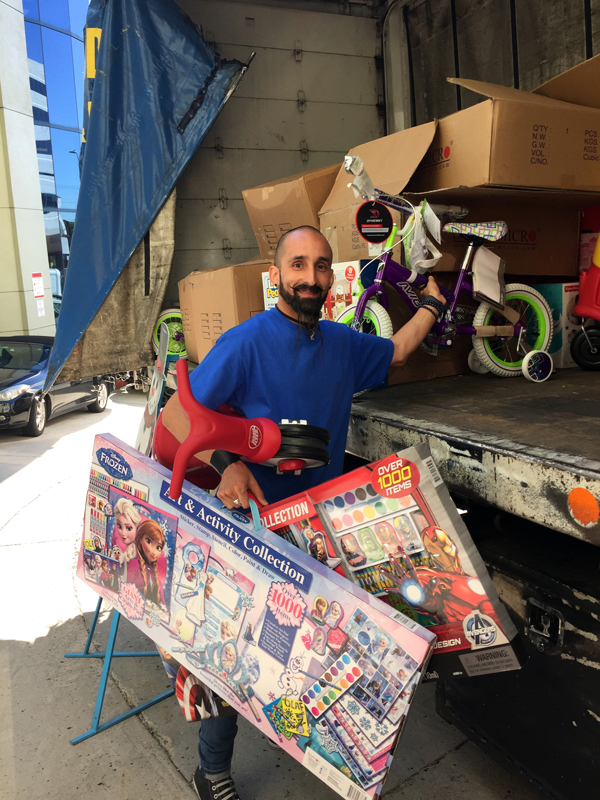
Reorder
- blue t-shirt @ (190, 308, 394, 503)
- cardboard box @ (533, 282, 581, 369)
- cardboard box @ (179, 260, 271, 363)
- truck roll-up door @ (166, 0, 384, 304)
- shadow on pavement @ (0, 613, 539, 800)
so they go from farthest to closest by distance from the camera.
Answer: truck roll-up door @ (166, 0, 384, 304)
cardboard box @ (179, 260, 271, 363)
cardboard box @ (533, 282, 581, 369)
shadow on pavement @ (0, 613, 539, 800)
blue t-shirt @ (190, 308, 394, 503)

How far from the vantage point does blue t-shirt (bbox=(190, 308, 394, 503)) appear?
5.60 feet

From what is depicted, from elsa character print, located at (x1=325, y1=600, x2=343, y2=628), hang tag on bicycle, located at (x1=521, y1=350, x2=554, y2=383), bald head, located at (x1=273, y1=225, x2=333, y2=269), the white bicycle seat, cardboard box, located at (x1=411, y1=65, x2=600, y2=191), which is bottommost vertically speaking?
elsa character print, located at (x1=325, y1=600, x2=343, y2=628)

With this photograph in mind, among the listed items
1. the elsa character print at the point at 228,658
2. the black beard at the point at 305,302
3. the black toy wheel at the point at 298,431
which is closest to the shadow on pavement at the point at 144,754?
the elsa character print at the point at 228,658

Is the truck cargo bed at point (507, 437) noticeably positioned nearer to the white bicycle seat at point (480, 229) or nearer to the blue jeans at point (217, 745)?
the white bicycle seat at point (480, 229)

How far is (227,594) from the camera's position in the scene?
1.46 metres

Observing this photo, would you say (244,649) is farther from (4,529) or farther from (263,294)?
(4,529)

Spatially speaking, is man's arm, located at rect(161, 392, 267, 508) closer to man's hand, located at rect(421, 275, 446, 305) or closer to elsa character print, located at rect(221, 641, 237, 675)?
elsa character print, located at rect(221, 641, 237, 675)

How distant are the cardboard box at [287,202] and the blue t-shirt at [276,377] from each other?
1708 mm

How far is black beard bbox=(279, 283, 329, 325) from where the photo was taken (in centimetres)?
177

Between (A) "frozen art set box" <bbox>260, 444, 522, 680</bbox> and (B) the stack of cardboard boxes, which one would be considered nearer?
(A) "frozen art set box" <bbox>260, 444, 522, 680</bbox>

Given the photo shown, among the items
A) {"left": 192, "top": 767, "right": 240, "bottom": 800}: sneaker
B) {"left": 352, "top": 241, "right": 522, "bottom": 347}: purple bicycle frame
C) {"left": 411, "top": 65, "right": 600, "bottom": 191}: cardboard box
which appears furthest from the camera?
{"left": 352, "top": 241, "right": 522, "bottom": 347}: purple bicycle frame

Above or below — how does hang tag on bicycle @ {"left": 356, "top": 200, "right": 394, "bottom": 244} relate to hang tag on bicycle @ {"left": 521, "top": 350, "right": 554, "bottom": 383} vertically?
above

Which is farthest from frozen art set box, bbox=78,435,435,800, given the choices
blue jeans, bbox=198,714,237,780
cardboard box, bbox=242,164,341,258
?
cardboard box, bbox=242,164,341,258

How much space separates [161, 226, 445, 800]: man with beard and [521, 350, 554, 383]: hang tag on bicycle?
3.40 ft
